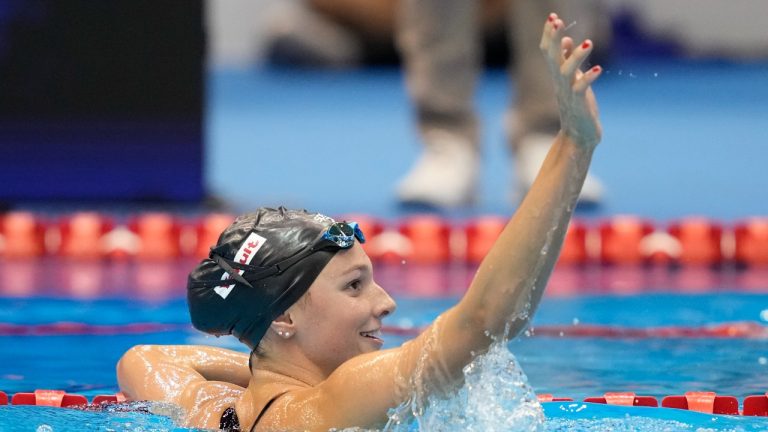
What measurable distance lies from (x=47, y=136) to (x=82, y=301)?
1489 millimetres

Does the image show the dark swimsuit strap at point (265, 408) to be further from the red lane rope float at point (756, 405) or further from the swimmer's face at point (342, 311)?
the red lane rope float at point (756, 405)

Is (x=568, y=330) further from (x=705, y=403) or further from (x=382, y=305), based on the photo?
(x=382, y=305)

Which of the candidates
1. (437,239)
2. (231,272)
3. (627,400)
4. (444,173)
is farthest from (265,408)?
(444,173)

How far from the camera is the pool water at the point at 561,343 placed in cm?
Answer: 277

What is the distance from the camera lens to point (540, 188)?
2.00 m

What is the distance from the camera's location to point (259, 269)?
2383 millimetres

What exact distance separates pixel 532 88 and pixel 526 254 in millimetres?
3636

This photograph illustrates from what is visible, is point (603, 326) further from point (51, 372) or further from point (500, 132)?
point (500, 132)

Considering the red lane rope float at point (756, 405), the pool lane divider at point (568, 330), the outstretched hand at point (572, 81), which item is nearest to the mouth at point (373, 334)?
the outstretched hand at point (572, 81)

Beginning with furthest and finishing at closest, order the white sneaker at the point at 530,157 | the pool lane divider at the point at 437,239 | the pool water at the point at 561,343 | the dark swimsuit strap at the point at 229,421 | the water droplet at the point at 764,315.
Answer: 1. the white sneaker at the point at 530,157
2. the pool lane divider at the point at 437,239
3. the water droplet at the point at 764,315
4. the pool water at the point at 561,343
5. the dark swimsuit strap at the point at 229,421

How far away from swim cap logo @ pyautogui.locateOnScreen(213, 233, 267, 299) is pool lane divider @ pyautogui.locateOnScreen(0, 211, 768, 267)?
283 cm

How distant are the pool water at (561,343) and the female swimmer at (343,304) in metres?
0.35

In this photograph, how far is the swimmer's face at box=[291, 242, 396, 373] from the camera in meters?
2.34

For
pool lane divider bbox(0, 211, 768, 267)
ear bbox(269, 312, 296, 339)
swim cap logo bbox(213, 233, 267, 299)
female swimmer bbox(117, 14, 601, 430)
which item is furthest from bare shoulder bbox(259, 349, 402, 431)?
pool lane divider bbox(0, 211, 768, 267)
